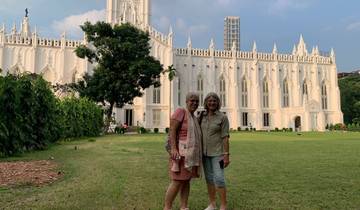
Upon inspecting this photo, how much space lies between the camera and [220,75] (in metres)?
59.0

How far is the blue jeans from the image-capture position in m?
5.01

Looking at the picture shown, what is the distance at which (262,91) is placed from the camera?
61.1 meters

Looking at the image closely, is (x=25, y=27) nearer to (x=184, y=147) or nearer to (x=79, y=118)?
(x=79, y=118)

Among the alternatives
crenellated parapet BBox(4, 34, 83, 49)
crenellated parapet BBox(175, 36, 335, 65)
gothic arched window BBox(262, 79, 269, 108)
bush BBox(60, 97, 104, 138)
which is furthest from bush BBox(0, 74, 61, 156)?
gothic arched window BBox(262, 79, 269, 108)

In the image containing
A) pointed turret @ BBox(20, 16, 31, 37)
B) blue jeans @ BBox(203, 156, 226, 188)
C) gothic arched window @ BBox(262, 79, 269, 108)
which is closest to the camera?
blue jeans @ BBox(203, 156, 226, 188)

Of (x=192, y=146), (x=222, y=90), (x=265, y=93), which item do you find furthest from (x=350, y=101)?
(x=192, y=146)

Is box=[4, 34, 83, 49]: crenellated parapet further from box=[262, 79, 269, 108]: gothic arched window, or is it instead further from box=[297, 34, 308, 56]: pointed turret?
box=[297, 34, 308, 56]: pointed turret

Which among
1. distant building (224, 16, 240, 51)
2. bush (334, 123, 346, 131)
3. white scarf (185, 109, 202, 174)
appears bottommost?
white scarf (185, 109, 202, 174)

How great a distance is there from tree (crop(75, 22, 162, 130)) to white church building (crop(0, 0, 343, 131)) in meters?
15.9

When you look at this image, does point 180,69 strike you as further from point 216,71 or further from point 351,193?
point 351,193

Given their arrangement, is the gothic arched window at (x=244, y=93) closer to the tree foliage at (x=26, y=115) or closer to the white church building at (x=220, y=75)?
the white church building at (x=220, y=75)

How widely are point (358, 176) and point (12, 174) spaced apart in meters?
7.93

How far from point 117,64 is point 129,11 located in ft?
92.4

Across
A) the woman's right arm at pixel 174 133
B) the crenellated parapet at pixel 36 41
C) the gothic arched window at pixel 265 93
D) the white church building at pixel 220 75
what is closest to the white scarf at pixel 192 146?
the woman's right arm at pixel 174 133
